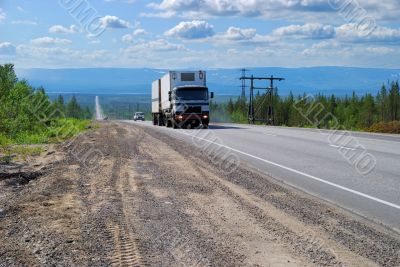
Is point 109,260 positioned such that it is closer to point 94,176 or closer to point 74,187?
point 74,187

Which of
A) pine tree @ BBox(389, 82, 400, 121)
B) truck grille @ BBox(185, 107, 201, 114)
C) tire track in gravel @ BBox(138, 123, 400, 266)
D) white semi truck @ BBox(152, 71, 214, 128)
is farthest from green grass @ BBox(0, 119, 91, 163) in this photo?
pine tree @ BBox(389, 82, 400, 121)

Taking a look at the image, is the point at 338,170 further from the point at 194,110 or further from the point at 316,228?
the point at 194,110

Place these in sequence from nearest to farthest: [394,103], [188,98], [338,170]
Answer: [338,170] < [188,98] < [394,103]

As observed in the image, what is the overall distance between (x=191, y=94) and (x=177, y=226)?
31.7 m

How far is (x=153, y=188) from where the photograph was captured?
1073 cm

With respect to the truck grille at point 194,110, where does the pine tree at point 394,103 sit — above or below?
below

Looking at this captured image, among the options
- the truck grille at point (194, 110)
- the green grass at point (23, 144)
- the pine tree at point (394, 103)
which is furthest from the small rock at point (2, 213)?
the pine tree at point (394, 103)

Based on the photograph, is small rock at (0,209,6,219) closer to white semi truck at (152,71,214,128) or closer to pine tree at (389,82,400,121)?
white semi truck at (152,71,214,128)

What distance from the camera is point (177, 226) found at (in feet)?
23.6

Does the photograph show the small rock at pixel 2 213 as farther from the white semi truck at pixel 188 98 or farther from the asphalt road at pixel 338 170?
the white semi truck at pixel 188 98

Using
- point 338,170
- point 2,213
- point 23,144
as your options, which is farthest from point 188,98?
point 2,213

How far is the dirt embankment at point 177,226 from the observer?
227 inches

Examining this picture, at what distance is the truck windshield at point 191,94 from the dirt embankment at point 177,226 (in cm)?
2635

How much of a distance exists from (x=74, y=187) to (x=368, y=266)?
21.6 feet
